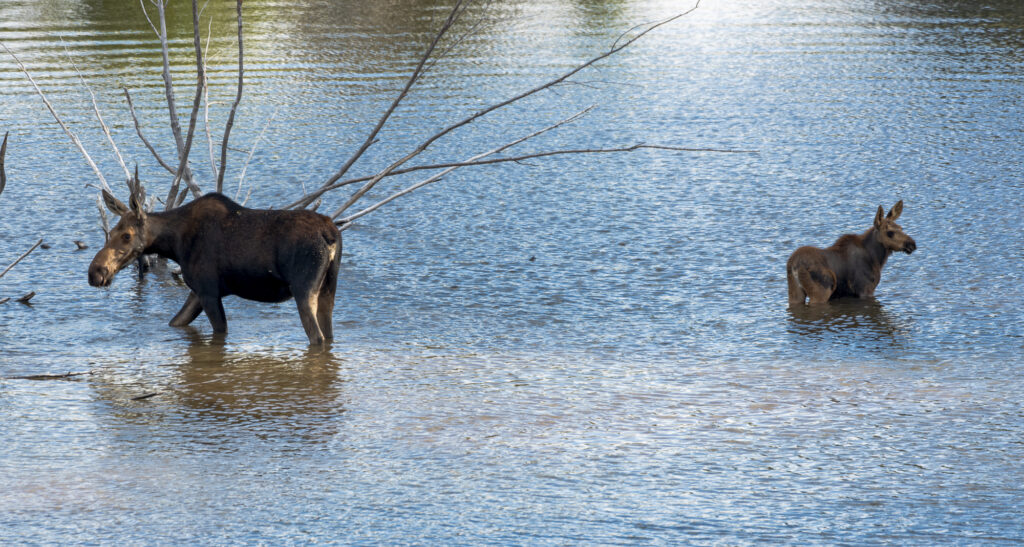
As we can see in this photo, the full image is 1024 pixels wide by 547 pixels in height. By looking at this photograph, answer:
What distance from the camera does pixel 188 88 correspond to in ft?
68.9

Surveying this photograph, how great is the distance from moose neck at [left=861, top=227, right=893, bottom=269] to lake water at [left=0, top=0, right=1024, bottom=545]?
0.40 meters

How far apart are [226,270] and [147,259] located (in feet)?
9.13

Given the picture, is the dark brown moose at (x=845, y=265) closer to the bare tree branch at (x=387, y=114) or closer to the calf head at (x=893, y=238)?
the calf head at (x=893, y=238)

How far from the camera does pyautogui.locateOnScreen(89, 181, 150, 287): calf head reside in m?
9.58

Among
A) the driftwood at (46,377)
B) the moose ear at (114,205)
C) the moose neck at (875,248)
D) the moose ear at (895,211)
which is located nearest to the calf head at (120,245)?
the moose ear at (114,205)

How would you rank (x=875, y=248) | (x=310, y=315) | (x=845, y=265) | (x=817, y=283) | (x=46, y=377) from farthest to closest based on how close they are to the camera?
(x=875, y=248), (x=845, y=265), (x=817, y=283), (x=310, y=315), (x=46, y=377)

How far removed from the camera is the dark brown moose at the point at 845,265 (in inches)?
400

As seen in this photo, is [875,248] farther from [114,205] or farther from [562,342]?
[114,205]

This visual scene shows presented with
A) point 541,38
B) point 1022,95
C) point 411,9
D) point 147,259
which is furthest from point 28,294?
point 411,9

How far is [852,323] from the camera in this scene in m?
9.80

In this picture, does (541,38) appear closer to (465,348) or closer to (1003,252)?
(1003,252)

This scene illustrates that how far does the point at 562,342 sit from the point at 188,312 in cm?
281

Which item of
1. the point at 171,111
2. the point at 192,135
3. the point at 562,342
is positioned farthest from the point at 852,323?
the point at 171,111

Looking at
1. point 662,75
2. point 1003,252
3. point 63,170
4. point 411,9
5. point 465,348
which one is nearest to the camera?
point 465,348
